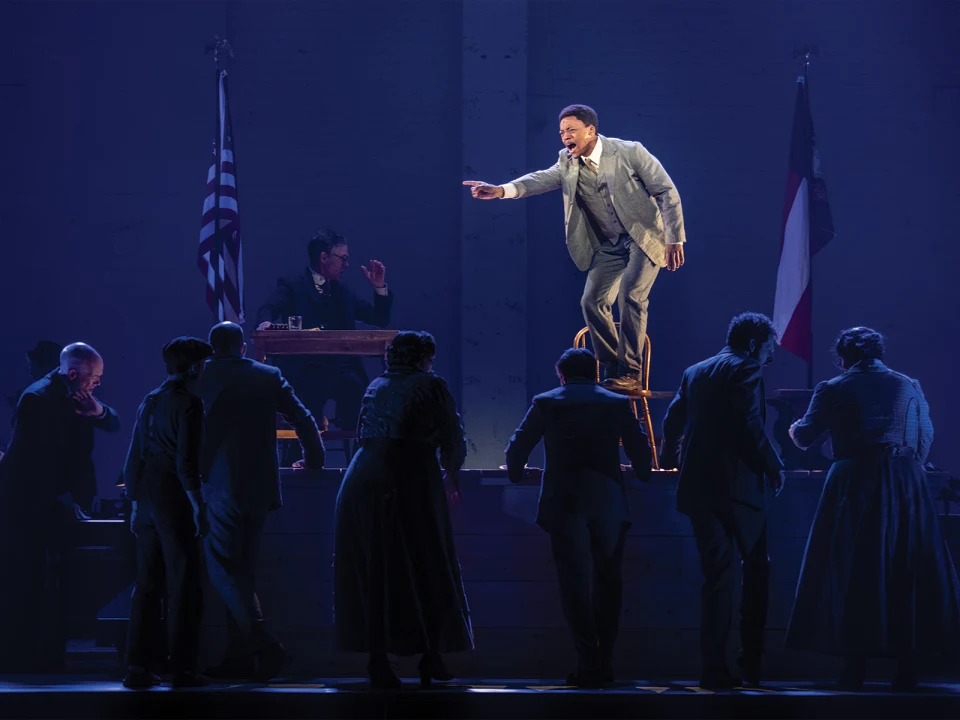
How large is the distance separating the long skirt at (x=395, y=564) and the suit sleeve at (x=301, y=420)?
0.40 meters

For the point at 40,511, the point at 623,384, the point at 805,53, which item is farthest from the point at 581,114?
the point at 40,511

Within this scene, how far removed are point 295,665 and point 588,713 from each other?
1.31 metres

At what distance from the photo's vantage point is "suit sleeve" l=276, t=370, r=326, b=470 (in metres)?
4.63

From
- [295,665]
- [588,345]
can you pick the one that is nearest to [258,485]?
[295,665]

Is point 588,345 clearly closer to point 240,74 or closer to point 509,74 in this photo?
point 509,74

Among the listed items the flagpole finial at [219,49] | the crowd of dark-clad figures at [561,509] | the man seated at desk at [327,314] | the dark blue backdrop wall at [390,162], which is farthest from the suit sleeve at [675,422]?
the flagpole finial at [219,49]

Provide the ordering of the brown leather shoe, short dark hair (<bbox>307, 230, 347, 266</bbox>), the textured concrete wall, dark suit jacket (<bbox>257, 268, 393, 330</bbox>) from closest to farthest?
the brown leather shoe, dark suit jacket (<bbox>257, 268, 393, 330</bbox>), short dark hair (<bbox>307, 230, 347, 266</bbox>), the textured concrete wall

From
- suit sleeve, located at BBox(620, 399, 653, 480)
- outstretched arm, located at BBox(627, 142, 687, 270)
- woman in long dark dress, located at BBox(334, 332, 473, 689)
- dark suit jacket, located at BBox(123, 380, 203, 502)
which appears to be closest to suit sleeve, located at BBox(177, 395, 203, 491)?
dark suit jacket, located at BBox(123, 380, 203, 502)

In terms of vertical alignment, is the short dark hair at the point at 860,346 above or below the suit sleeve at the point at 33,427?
above

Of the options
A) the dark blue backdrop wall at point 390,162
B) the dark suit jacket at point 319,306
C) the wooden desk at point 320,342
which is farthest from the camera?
the dark blue backdrop wall at point 390,162

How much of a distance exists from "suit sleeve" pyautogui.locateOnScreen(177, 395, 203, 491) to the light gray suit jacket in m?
2.18

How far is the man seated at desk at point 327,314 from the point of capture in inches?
242

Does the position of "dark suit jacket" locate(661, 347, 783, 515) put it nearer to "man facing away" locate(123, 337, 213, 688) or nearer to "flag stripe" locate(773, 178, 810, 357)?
"man facing away" locate(123, 337, 213, 688)

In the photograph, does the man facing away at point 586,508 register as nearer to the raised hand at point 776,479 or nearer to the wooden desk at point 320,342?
the raised hand at point 776,479
